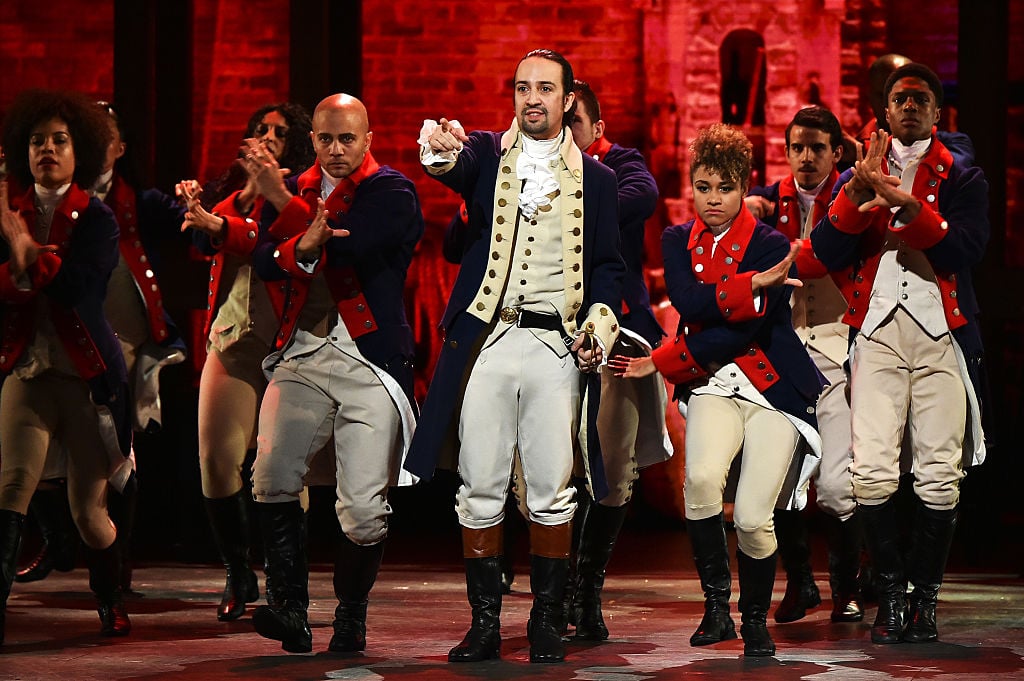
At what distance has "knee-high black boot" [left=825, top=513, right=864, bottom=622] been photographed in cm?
564

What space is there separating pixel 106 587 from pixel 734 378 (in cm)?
213

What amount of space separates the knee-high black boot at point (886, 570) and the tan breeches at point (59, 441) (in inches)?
96.2

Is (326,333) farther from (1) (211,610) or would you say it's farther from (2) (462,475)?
(1) (211,610)

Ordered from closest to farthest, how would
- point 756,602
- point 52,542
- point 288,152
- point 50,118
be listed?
point 756,602 → point 50,118 → point 288,152 → point 52,542

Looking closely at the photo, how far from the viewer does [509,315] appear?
4.74 m

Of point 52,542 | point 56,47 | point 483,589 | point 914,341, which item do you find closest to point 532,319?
point 483,589

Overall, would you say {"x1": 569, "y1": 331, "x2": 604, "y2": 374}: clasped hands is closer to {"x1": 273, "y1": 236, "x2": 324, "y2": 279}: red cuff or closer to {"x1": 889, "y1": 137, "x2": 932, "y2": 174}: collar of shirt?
{"x1": 273, "y1": 236, "x2": 324, "y2": 279}: red cuff

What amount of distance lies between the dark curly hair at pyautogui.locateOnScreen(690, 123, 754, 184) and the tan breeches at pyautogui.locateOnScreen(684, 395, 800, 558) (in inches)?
28.0

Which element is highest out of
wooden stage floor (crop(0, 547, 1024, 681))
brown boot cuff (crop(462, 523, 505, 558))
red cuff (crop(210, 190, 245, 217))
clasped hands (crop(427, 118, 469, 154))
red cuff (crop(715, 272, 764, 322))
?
clasped hands (crop(427, 118, 469, 154))

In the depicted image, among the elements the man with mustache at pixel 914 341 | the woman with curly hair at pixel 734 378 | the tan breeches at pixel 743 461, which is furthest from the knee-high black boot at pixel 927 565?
the tan breeches at pixel 743 461

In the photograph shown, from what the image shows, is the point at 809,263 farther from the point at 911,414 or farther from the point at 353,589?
the point at 353,589

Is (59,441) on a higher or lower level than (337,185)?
lower

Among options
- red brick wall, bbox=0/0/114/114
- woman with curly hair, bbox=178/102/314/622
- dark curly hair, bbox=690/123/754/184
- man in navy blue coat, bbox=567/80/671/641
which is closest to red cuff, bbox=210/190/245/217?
woman with curly hair, bbox=178/102/314/622

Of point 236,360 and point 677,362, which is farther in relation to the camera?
point 236,360
